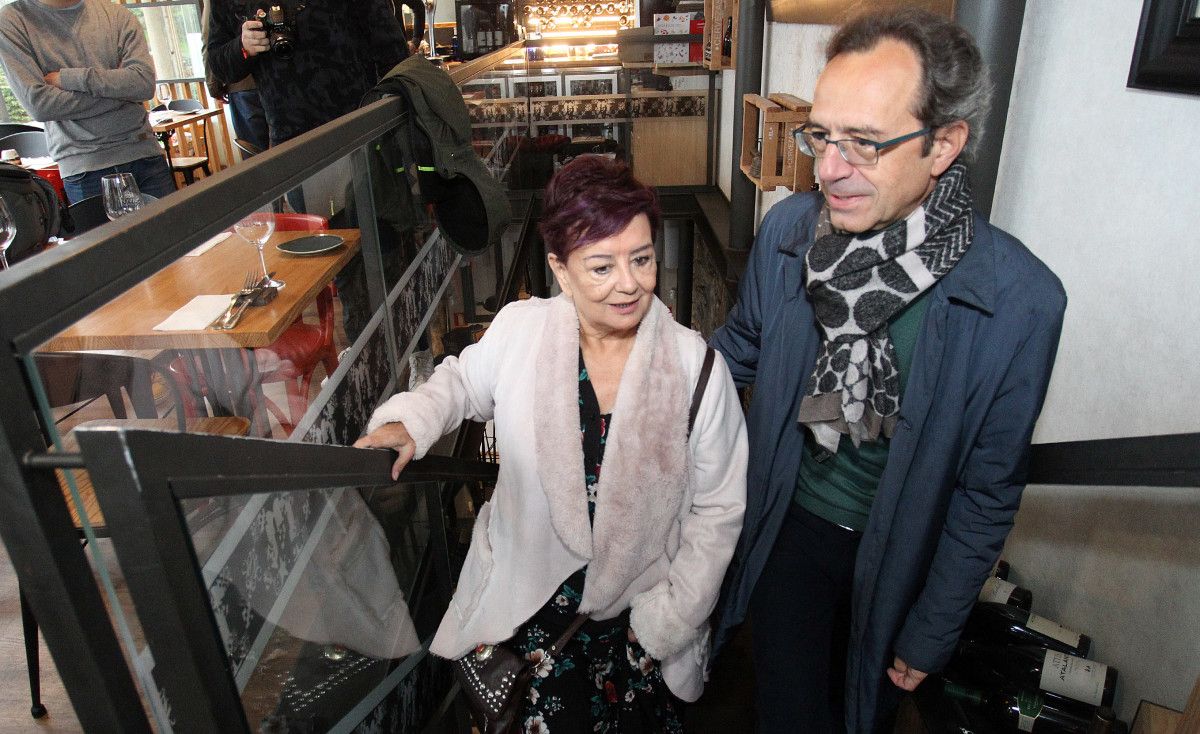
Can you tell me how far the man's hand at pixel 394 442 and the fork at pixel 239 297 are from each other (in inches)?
13.6

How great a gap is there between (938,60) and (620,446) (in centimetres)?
89

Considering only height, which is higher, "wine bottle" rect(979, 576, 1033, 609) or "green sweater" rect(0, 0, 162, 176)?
"green sweater" rect(0, 0, 162, 176)

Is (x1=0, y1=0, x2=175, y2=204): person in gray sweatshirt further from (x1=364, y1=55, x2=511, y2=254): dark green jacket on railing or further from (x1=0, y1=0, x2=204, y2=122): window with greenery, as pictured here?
(x1=0, y1=0, x2=204, y2=122): window with greenery

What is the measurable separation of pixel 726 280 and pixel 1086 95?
370cm

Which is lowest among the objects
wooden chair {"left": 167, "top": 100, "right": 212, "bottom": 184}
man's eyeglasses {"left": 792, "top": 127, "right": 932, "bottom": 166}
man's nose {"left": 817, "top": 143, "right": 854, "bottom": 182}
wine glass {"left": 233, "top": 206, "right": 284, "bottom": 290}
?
wooden chair {"left": 167, "top": 100, "right": 212, "bottom": 184}

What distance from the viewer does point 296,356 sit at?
5.73 feet

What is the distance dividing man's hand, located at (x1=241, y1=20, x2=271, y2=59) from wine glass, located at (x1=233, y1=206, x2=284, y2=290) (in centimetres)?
168

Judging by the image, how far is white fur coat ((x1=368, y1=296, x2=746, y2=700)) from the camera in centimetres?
154

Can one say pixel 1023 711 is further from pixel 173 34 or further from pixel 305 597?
pixel 173 34

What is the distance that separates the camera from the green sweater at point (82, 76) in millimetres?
3342

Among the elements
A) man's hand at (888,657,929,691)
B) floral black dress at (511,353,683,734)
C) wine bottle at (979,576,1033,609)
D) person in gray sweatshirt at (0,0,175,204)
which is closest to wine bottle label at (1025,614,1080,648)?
wine bottle at (979,576,1033,609)

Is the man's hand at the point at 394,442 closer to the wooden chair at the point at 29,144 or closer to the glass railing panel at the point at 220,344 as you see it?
the glass railing panel at the point at 220,344

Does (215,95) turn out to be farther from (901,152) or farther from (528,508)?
(901,152)

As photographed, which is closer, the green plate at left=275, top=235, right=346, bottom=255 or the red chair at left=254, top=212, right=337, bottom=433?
the red chair at left=254, top=212, right=337, bottom=433
